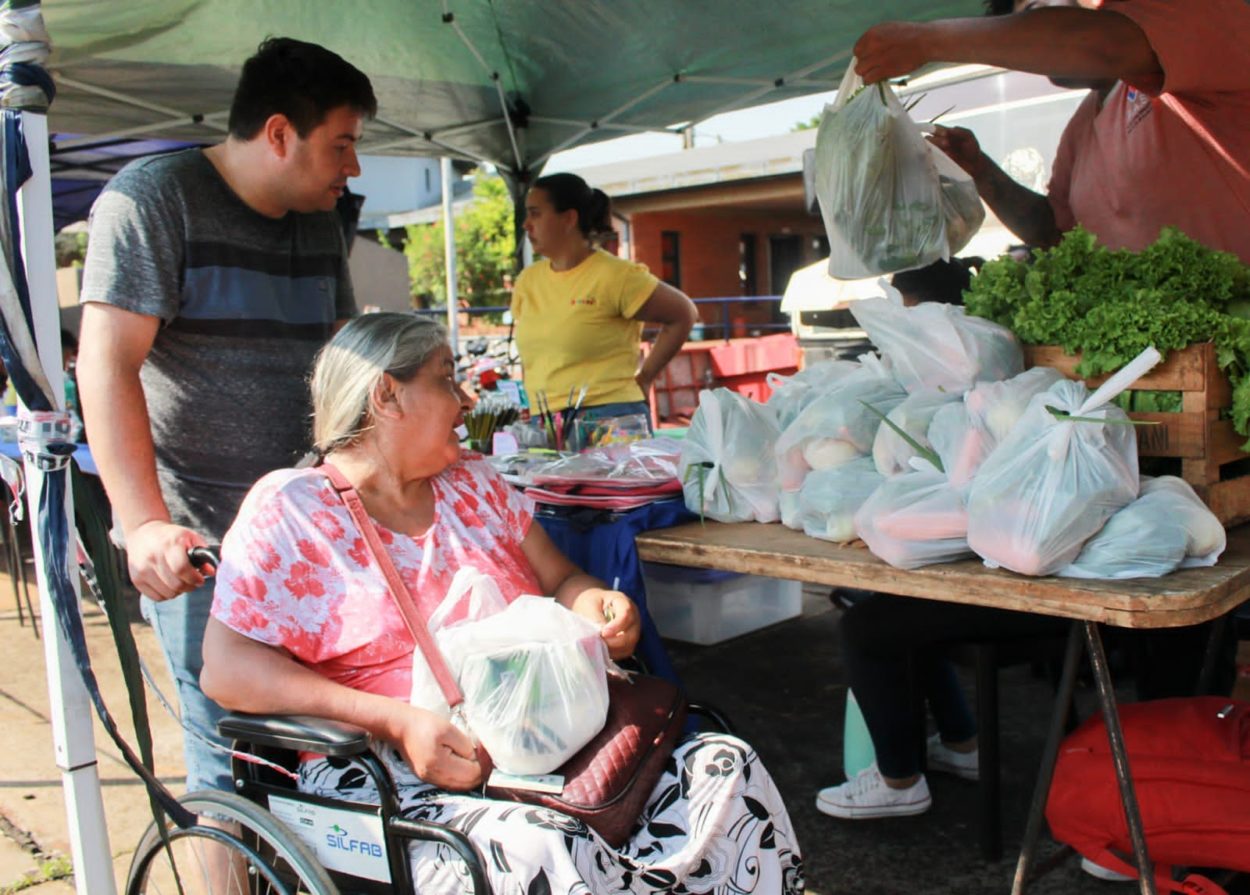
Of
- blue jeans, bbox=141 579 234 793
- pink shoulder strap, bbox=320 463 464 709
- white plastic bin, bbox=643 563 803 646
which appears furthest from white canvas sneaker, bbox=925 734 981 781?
blue jeans, bbox=141 579 234 793

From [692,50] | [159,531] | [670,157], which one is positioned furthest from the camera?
[670,157]

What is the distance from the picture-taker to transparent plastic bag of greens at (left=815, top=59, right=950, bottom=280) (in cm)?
242

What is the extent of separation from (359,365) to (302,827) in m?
0.80

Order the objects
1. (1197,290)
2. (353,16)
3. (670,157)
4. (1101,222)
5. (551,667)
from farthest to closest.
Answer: (670,157) < (353,16) < (1101,222) < (1197,290) < (551,667)

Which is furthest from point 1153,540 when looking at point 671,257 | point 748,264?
point 748,264

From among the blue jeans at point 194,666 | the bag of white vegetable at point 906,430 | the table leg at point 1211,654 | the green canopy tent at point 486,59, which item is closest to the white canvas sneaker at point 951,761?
the table leg at point 1211,654

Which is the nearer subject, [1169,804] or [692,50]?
[1169,804]

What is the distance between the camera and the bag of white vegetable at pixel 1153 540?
5.55 feet

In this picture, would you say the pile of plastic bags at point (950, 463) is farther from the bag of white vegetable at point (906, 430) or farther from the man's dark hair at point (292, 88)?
the man's dark hair at point (292, 88)

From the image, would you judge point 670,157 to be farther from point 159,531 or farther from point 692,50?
point 159,531

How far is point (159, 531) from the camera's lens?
6.05 feet

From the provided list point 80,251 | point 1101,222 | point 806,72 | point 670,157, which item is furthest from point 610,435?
point 80,251

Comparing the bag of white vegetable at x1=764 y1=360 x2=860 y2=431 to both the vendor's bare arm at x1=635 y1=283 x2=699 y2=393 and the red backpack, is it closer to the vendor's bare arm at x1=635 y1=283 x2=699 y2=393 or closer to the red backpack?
the red backpack

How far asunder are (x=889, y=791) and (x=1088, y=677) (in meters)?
1.12
